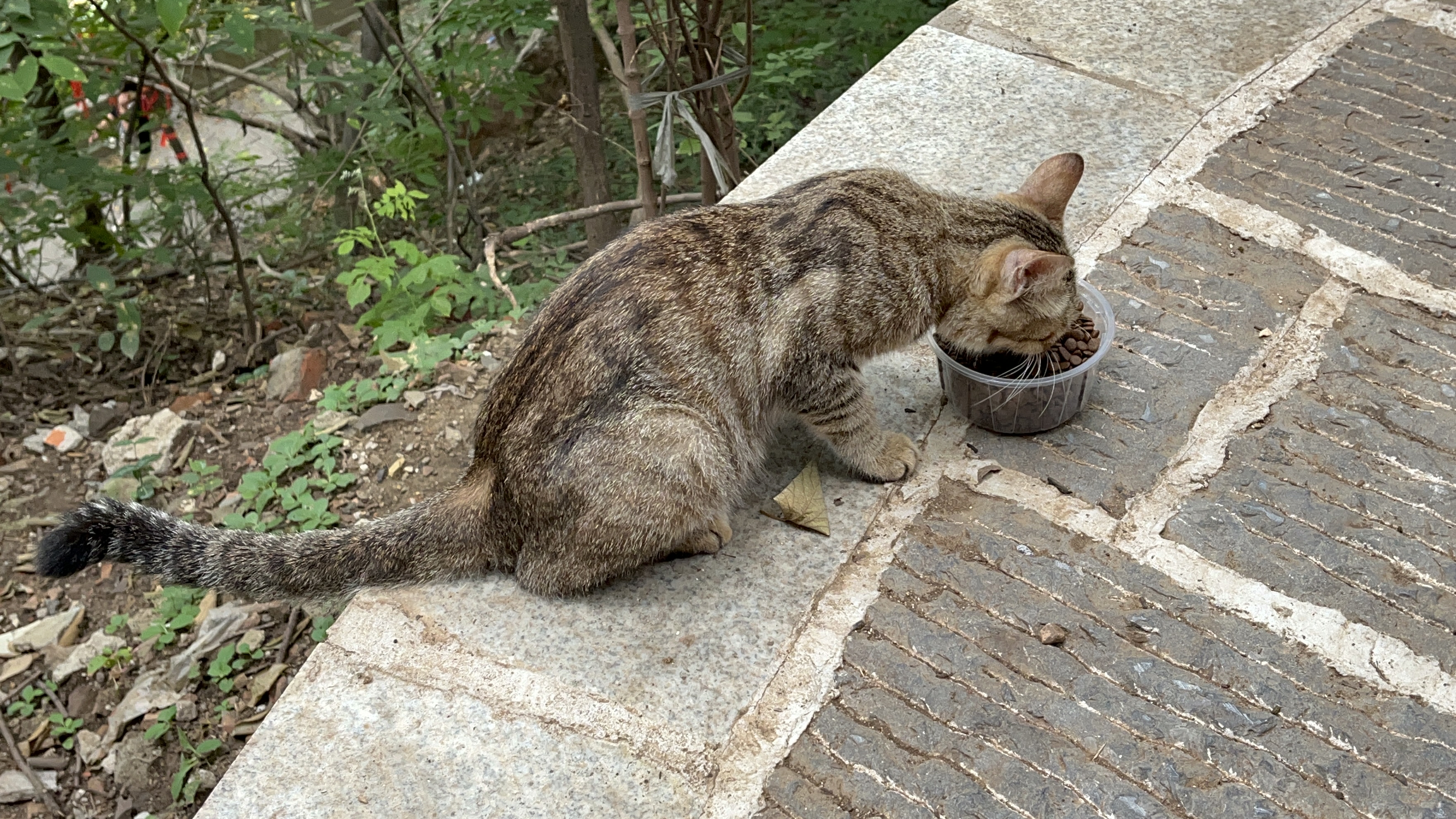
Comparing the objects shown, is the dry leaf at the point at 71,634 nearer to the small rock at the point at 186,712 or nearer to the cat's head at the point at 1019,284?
the small rock at the point at 186,712

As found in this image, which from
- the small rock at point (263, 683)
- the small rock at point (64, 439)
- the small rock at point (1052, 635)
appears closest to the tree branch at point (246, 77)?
the small rock at point (64, 439)

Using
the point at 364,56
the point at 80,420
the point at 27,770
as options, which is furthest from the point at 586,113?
the point at 27,770

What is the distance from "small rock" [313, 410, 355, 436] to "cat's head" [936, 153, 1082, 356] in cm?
241

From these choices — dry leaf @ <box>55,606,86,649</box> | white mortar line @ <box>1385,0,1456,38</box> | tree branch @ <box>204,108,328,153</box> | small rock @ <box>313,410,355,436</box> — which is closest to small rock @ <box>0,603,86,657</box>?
dry leaf @ <box>55,606,86,649</box>

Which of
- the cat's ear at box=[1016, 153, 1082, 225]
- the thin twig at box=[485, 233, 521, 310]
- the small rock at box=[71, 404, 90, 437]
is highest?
the cat's ear at box=[1016, 153, 1082, 225]

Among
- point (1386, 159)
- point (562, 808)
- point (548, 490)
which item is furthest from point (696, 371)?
point (1386, 159)

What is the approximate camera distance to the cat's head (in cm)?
305

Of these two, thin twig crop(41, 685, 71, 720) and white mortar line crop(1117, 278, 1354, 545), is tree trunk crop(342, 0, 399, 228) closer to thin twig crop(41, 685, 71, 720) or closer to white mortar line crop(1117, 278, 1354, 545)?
thin twig crop(41, 685, 71, 720)

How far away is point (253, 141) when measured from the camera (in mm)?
8039

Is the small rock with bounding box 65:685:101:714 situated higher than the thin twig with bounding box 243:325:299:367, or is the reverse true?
the thin twig with bounding box 243:325:299:367

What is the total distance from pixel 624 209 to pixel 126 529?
8.74ft

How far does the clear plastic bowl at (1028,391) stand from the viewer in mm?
3148

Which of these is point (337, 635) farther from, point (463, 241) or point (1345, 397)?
point (463, 241)

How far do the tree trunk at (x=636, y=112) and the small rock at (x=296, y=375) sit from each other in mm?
1648
